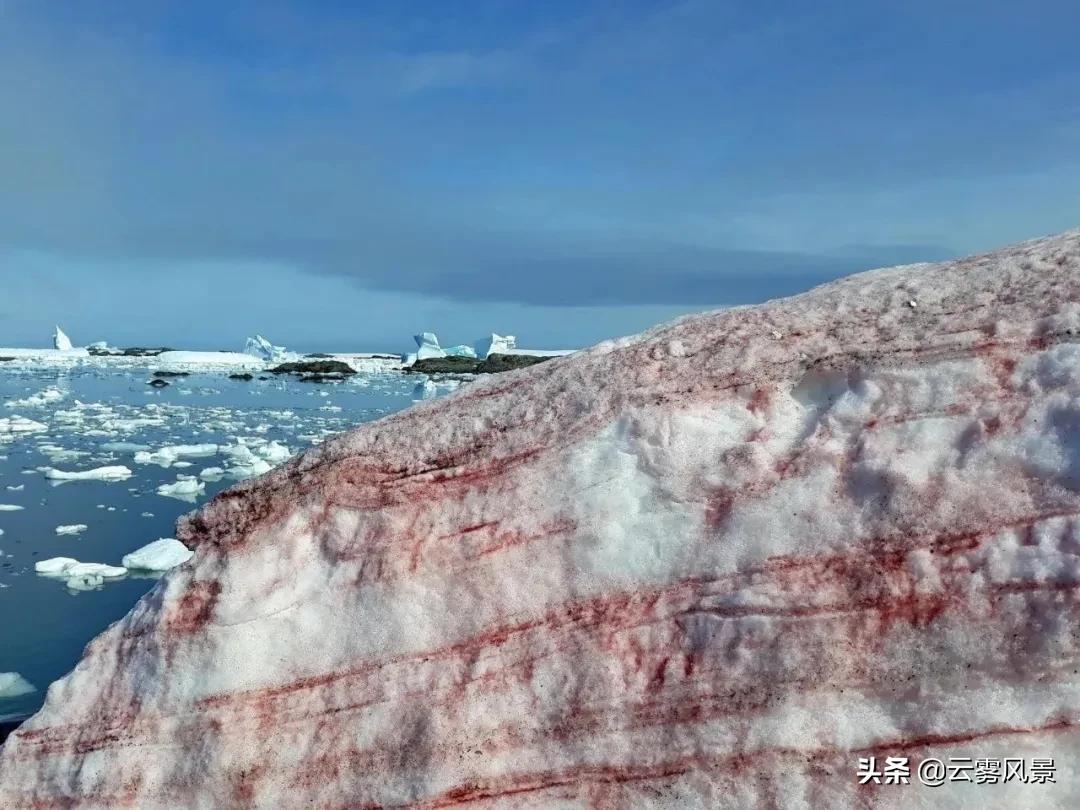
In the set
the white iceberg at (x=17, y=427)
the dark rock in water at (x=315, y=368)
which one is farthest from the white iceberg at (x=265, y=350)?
the white iceberg at (x=17, y=427)

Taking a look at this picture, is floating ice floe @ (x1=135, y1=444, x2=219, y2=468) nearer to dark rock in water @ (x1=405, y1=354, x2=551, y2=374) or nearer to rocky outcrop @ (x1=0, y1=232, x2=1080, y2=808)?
rocky outcrop @ (x1=0, y1=232, x2=1080, y2=808)

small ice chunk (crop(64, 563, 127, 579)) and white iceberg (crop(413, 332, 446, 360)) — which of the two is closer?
Result: small ice chunk (crop(64, 563, 127, 579))

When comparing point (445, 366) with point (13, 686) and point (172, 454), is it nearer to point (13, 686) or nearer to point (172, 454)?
point (172, 454)

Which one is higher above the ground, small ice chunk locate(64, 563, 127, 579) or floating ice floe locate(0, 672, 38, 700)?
small ice chunk locate(64, 563, 127, 579)

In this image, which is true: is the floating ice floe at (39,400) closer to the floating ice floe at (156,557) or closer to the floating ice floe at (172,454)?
the floating ice floe at (172,454)

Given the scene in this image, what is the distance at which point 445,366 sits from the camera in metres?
42.7

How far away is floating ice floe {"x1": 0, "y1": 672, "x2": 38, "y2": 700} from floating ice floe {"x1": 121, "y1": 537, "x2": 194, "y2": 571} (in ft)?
7.38

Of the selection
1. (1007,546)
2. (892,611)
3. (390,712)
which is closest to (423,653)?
(390,712)

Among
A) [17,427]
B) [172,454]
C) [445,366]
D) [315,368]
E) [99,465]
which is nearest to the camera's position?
[99,465]

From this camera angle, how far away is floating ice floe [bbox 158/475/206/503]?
1161 cm

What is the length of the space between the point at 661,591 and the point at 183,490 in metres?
10.2

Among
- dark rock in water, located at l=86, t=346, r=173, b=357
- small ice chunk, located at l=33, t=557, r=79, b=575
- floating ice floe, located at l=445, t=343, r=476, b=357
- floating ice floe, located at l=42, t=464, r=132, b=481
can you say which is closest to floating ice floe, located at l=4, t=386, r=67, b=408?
floating ice floe, located at l=42, t=464, r=132, b=481

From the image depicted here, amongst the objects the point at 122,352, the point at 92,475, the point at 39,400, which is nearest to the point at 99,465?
the point at 92,475

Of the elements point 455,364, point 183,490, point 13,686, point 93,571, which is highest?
point 455,364
